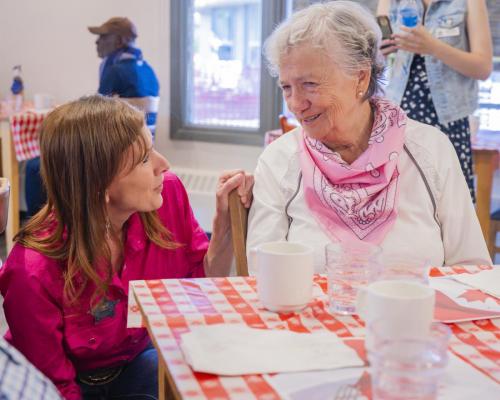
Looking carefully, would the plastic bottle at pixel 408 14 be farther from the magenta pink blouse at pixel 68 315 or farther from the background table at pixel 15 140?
the background table at pixel 15 140

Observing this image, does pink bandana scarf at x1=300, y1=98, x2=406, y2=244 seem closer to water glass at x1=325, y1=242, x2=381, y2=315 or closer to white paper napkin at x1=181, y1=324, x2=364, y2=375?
water glass at x1=325, y1=242, x2=381, y2=315

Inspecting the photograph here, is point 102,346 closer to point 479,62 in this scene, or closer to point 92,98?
point 92,98

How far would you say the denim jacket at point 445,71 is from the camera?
2684 millimetres

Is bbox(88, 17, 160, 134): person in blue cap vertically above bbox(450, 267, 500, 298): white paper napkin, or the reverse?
bbox(88, 17, 160, 134): person in blue cap

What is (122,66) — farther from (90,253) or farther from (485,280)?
(485,280)

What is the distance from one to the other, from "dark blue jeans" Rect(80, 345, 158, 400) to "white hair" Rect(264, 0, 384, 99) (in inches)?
30.4

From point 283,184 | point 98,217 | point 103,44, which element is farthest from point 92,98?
point 103,44

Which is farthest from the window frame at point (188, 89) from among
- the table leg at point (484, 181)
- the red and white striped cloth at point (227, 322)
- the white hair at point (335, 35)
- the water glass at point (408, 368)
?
the water glass at point (408, 368)

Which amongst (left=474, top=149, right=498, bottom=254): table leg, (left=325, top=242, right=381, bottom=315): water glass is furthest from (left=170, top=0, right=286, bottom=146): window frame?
(left=325, top=242, right=381, bottom=315): water glass

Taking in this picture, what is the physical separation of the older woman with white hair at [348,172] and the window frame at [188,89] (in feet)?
8.91

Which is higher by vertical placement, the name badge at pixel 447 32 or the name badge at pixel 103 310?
the name badge at pixel 447 32

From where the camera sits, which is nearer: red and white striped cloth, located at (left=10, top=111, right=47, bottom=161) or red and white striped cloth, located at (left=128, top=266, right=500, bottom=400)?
red and white striped cloth, located at (left=128, top=266, right=500, bottom=400)

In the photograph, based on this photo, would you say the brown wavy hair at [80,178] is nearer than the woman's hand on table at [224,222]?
Yes

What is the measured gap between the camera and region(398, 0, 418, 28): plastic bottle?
2676 millimetres
